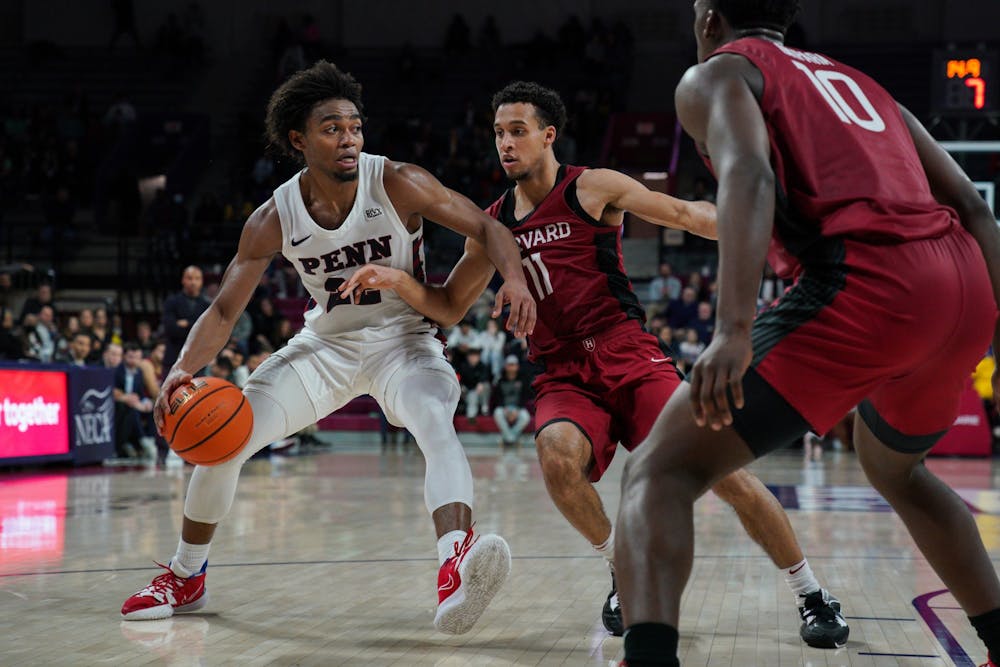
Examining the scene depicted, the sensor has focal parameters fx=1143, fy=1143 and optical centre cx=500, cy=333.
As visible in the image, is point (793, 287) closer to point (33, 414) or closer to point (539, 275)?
point (539, 275)

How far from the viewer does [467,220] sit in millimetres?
4273

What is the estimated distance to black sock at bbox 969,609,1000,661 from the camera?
2.96 metres

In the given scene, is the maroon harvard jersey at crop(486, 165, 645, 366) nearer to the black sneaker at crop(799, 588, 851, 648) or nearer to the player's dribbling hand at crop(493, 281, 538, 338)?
the player's dribbling hand at crop(493, 281, 538, 338)

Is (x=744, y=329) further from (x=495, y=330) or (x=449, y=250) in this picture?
(x=449, y=250)

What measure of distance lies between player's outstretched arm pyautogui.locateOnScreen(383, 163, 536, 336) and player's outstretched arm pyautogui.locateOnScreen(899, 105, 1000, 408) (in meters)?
1.37

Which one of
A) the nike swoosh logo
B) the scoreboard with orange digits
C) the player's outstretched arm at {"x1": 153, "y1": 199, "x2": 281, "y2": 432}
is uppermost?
the scoreboard with orange digits

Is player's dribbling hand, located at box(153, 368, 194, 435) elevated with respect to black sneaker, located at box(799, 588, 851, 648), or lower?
elevated

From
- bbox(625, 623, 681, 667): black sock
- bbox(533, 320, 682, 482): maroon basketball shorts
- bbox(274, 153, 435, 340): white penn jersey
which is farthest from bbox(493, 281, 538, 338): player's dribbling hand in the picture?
bbox(625, 623, 681, 667): black sock

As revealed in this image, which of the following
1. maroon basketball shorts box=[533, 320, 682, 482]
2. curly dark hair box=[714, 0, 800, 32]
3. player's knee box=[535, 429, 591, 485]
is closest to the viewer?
curly dark hair box=[714, 0, 800, 32]

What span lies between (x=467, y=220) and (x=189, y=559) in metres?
1.70

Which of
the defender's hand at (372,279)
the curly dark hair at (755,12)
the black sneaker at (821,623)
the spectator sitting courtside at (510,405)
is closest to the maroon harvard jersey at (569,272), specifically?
the defender's hand at (372,279)

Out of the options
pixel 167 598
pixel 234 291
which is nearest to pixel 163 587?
pixel 167 598

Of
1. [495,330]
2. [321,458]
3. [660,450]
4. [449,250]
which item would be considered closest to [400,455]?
→ [321,458]

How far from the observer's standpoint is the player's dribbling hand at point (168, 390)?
13.7 feet
